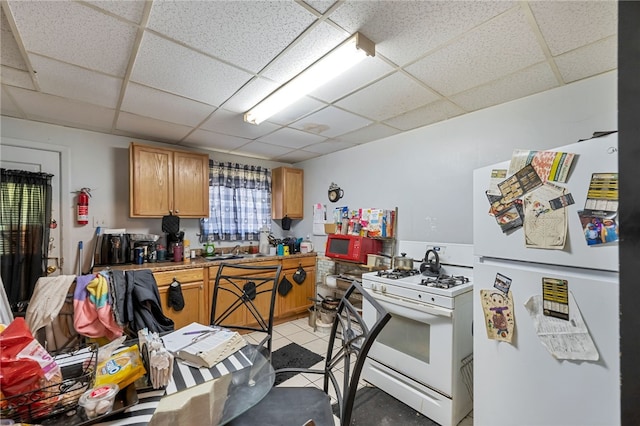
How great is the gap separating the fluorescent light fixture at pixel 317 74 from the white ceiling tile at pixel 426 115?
1013 millimetres

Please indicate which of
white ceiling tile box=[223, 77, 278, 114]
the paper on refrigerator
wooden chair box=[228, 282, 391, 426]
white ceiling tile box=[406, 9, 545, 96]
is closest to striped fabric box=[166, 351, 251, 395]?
wooden chair box=[228, 282, 391, 426]

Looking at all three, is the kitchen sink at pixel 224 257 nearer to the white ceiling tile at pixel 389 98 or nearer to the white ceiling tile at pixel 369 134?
the white ceiling tile at pixel 369 134

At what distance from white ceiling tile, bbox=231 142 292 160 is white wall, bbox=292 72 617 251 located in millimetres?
777

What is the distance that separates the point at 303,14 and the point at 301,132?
1.73m

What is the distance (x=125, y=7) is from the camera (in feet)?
4.21

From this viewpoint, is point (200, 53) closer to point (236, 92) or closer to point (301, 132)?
point (236, 92)

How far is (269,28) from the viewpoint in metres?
1.44

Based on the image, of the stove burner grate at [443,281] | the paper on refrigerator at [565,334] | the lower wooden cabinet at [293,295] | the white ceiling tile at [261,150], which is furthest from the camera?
the white ceiling tile at [261,150]

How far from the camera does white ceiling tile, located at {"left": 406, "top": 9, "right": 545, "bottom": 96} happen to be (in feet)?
4.76

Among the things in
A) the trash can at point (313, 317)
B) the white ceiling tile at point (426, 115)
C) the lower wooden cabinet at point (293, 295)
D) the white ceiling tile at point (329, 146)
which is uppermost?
the white ceiling tile at point (426, 115)

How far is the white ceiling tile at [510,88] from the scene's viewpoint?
1.86 meters

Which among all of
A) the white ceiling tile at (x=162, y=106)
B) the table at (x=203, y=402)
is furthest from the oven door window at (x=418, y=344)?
the white ceiling tile at (x=162, y=106)

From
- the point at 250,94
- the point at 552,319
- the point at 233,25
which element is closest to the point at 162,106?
the point at 250,94

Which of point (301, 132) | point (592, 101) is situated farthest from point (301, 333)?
point (592, 101)
